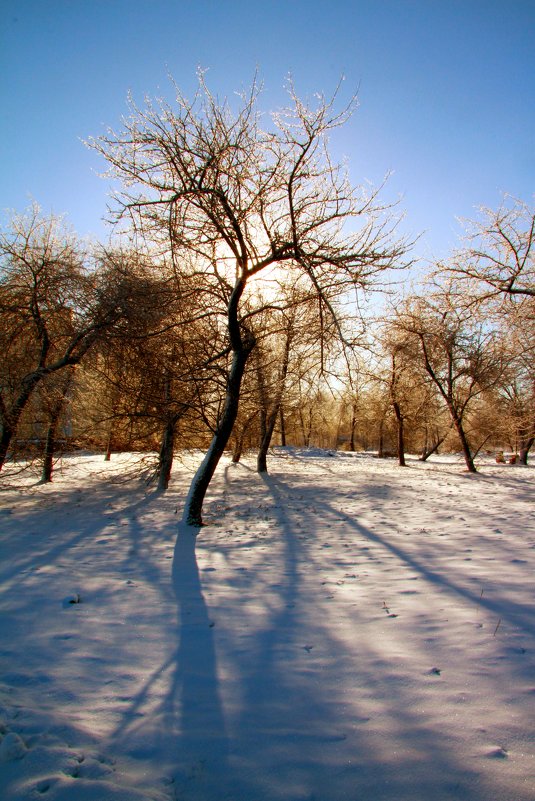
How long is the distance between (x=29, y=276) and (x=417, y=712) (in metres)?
11.8

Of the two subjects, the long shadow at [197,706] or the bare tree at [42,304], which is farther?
the bare tree at [42,304]

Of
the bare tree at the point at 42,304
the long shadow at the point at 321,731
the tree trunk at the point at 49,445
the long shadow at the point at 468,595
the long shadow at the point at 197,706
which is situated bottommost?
the long shadow at the point at 197,706

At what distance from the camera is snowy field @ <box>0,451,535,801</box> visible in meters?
1.97

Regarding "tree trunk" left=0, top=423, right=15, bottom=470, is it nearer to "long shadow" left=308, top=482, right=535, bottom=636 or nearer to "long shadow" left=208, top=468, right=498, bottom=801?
"long shadow" left=308, top=482, right=535, bottom=636

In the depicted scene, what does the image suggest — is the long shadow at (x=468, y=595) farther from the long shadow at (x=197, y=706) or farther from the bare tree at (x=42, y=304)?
the bare tree at (x=42, y=304)

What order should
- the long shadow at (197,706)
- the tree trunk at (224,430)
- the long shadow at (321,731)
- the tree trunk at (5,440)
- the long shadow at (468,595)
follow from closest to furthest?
1. the long shadow at (321,731)
2. the long shadow at (197,706)
3. the long shadow at (468,595)
4. the tree trunk at (224,430)
5. the tree trunk at (5,440)

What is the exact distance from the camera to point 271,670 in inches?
116

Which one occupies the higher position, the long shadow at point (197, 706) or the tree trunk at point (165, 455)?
the tree trunk at point (165, 455)

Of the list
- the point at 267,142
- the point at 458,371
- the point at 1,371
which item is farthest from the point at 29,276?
the point at 458,371

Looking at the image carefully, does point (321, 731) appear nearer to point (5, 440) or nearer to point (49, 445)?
point (5, 440)

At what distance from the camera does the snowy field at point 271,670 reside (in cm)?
197

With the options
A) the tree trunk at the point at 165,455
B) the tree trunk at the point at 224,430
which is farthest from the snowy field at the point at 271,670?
the tree trunk at the point at 165,455

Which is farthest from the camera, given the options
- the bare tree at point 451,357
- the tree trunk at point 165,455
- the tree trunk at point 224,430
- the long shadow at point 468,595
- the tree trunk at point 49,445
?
the bare tree at point 451,357

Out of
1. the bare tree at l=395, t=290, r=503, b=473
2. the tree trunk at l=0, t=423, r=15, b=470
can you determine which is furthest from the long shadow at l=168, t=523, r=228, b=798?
the bare tree at l=395, t=290, r=503, b=473
